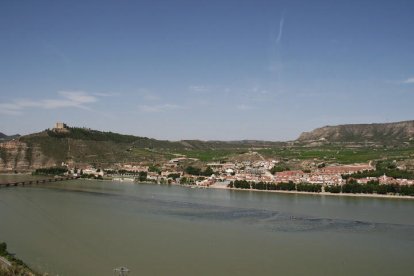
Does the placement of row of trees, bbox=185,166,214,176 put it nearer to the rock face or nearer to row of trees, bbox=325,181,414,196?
row of trees, bbox=325,181,414,196

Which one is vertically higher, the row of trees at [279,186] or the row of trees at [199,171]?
the row of trees at [199,171]

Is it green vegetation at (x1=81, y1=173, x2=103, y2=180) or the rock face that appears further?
the rock face

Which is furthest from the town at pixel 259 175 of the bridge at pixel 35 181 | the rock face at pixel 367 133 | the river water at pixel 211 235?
the rock face at pixel 367 133

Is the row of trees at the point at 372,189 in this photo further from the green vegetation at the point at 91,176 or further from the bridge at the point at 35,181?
the bridge at the point at 35,181

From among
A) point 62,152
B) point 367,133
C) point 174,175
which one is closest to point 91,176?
point 174,175

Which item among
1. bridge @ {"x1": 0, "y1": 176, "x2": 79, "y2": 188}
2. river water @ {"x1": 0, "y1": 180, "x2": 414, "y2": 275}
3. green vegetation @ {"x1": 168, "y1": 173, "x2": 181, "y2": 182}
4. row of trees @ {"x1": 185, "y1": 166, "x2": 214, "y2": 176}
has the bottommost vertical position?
river water @ {"x1": 0, "y1": 180, "x2": 414, "y2": 275}

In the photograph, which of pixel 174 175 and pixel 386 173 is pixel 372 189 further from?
pixel 174 175

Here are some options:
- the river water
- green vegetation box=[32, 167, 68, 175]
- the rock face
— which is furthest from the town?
the rock face
